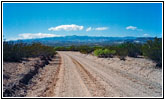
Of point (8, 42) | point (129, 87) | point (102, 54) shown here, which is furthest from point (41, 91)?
point (102, 54)

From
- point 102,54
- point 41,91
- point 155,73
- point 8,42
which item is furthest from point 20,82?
point 102,54

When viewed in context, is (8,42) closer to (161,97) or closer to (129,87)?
(129,87)

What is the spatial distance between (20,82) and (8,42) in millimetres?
13615

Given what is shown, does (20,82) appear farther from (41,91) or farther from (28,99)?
(28,99)

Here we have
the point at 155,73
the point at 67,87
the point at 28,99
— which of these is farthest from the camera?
the point at 155,73

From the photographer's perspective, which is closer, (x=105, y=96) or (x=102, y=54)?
(x=105, y=96)

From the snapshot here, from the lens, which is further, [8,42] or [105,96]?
[8,42]

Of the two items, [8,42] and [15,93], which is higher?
[8,42]

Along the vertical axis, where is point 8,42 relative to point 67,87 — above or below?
above

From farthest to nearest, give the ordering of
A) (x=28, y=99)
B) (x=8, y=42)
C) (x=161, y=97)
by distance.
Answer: (x=8, y=42) → (x=161, y=97) → (x=28, y=99)

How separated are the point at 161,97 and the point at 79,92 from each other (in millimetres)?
3530

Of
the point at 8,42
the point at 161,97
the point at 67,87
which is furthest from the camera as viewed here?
the point at 8,42

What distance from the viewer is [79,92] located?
11.2m

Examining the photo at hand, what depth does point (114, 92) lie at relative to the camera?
11461 millimetres
